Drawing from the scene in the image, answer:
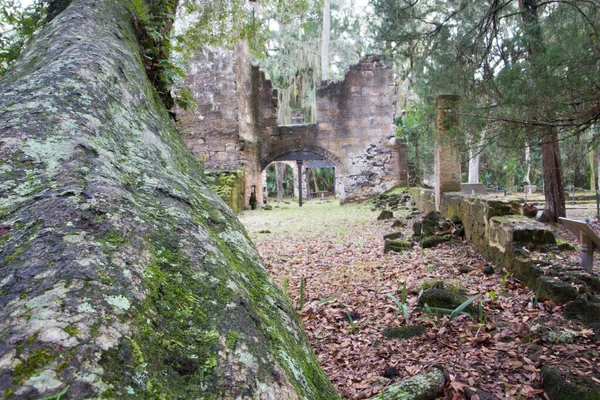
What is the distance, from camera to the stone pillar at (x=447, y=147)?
6.67m

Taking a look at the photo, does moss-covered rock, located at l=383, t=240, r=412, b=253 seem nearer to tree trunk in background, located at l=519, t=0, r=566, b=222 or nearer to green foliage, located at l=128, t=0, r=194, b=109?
tree trunk in background, located at l=519, t=0, r=566, b=222

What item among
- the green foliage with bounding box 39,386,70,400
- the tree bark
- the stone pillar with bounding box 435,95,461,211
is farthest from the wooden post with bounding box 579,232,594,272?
the green foliage with bounding box 39,386,70,400

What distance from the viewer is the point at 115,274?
2.61 feet

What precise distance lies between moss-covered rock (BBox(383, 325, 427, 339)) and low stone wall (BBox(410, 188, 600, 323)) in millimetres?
1014

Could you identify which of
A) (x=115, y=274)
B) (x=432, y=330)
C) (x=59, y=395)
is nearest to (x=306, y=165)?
(x=432, y=330)

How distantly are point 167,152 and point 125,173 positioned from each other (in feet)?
1.63

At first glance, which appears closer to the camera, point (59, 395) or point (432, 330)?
point (59, 395)

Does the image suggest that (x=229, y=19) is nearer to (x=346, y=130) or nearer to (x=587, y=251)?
(x=587, y=251)

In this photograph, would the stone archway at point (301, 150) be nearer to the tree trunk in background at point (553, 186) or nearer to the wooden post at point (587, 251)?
the tree trunk in background at point (553, 186)

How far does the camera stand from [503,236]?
4297 mm

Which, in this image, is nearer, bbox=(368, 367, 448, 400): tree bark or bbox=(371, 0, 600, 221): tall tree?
bbox=(368, 367, 448, 400): tree bark

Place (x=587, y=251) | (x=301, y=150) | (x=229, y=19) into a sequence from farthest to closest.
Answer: (x=301, y=150), (x=229, y=19), (x=587, y=251)

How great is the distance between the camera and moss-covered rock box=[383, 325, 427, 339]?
9.43ft

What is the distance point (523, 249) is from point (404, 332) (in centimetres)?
183
